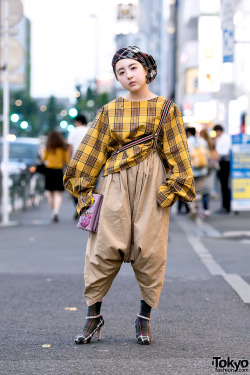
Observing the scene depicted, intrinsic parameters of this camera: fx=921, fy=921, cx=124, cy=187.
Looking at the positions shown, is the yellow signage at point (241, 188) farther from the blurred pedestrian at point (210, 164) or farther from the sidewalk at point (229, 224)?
the blurred pedestrian at point (210, 164)

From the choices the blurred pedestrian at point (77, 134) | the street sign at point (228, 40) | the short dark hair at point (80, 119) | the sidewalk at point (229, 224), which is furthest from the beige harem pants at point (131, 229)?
the short dark hair at point (80, 119)

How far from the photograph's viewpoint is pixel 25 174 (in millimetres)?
21906

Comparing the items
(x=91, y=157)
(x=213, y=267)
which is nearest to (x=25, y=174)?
(x=213, y=267)

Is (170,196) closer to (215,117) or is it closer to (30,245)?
(30,245)

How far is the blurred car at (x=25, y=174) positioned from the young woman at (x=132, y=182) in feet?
46.3

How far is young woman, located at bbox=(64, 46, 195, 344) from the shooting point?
5238 mm

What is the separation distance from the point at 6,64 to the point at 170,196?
10867 mm

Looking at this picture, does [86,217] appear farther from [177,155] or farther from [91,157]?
[177,155]

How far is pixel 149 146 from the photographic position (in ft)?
17.4

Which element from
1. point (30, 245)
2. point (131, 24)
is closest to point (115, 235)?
point (30, 245)

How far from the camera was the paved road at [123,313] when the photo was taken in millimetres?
4805

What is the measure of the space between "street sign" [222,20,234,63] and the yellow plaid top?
34.1 feet

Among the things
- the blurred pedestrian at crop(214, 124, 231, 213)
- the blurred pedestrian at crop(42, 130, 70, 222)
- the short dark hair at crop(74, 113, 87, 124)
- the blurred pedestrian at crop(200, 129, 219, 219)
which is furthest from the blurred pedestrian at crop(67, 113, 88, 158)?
the blurred pedestrian at crop(214, 124, 231, 213)

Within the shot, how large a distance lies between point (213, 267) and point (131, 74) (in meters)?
4.31
